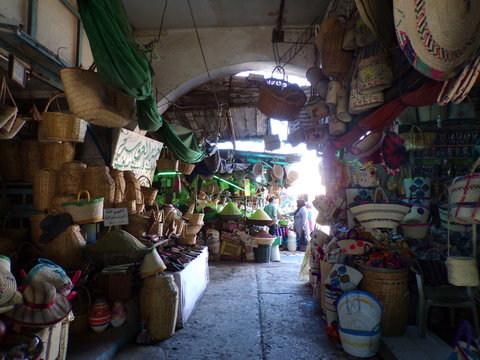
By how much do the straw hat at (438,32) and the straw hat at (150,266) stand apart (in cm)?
326

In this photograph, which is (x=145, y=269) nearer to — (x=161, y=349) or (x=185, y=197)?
(x=161, y=349)

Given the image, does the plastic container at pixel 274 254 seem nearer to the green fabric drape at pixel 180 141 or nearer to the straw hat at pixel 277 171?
the straw hat at pixel 277 171

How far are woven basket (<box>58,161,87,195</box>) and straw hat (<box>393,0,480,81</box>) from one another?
3730 mm

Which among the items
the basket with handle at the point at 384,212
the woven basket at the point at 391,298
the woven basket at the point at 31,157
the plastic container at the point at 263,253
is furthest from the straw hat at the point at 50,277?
the plastic container at the point at 263,253

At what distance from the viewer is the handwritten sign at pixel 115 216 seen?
3.96m

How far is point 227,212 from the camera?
9.50 m

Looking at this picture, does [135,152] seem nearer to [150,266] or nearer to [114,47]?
[150,266]

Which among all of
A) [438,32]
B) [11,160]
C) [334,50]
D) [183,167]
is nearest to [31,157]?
[11,160]

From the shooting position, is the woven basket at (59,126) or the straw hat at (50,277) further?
the woven basket at (59,126)

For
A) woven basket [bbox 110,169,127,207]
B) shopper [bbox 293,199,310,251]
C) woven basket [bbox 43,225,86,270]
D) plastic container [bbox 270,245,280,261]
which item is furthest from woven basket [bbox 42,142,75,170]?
shopper [bbox 293,199,310,251]

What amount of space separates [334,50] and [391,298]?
282cm

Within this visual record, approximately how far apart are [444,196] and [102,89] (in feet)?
12.9

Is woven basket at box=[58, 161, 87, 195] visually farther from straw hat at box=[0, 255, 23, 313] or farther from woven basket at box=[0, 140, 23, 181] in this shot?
straw hat at box=[0, 255, 23, 313]

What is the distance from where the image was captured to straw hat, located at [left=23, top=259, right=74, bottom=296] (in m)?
2.42
